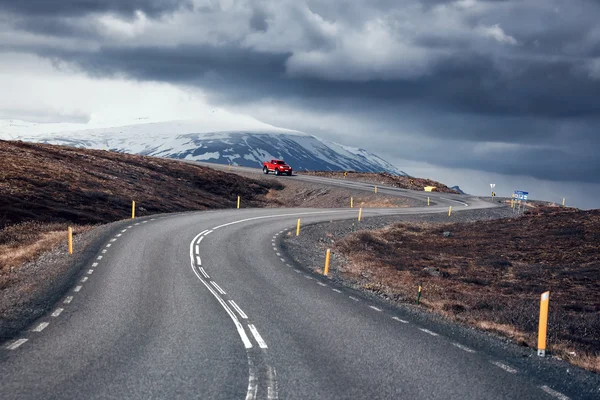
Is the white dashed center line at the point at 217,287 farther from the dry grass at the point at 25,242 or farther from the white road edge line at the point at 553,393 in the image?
the white road edge line at the point at 553,393

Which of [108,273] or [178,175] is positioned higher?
[178,175]

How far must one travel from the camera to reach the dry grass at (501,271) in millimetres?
15828

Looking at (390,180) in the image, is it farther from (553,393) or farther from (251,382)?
(251,382)

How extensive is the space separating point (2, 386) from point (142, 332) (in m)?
3.58

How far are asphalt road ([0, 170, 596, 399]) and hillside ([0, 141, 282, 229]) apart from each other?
22.2 meters

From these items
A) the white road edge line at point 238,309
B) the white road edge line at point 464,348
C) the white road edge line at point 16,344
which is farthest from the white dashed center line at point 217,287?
the white road edge line at point 464,348

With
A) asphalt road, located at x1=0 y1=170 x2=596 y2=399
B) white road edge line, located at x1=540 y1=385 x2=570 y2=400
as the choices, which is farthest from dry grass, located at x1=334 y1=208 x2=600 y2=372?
asphalt road, located at x1=0 y1=170 x2=596 y2=399

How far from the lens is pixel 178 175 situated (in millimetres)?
68812

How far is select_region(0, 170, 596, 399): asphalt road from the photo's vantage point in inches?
302

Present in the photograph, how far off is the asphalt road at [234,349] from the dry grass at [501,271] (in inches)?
118

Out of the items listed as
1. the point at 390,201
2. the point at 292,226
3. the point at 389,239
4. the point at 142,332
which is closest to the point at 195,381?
the point at 142,332

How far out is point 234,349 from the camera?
9.81 m

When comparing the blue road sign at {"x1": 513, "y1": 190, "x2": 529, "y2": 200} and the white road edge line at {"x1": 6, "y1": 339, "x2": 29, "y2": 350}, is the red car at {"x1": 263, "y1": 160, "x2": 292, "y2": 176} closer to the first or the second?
the blue road sign at {"x1": 513, "y1": 190, "x2": 529, "y2": 200}

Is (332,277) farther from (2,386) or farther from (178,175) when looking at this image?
(178,175)
